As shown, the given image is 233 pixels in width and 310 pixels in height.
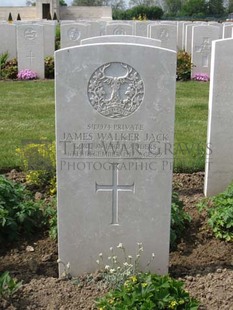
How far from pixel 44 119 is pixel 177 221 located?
4.80m

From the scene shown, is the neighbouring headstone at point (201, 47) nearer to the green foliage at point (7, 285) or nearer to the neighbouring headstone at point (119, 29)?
the neighbouring headstone at point (119, 29)

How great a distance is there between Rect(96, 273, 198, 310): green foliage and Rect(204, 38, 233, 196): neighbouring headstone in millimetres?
2247

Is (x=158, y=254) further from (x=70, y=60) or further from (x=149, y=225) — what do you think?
(x=70, y=60)

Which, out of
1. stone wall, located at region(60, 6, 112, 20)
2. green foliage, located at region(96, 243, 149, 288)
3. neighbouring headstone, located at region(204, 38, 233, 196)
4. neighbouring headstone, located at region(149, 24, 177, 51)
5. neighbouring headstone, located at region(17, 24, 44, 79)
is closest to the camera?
green foliage, located at region(96, 243, 149, 288)

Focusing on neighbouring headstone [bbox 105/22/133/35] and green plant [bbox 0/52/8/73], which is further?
neighbouring headstone [bbox 105/22/133/35]

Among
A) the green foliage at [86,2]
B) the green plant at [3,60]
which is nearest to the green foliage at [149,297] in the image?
the green plant at [3,60]

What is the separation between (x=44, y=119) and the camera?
27.4 ft

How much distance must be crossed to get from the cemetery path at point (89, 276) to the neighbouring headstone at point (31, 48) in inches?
370

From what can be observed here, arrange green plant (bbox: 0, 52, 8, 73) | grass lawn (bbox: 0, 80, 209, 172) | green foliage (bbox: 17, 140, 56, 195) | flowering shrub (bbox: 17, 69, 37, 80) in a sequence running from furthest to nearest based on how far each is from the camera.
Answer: green plant (bbox: 0, 52, 8, 73) → flowering shrub (bbox: 17, 69, 37, 80) → grass lawn (bbox: 0, 80, 209, 172) → green foliage (bbox: 17, 140, 56, 195)

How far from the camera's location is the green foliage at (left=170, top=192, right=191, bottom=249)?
12.9 ft

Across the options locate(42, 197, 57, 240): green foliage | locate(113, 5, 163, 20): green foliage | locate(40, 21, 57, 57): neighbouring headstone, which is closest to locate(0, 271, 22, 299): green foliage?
locate(42, 197, 57, 240): green foliage

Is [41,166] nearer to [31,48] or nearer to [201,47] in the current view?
[31,48]

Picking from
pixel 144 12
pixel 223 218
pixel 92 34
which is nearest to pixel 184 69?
pixel 92 34

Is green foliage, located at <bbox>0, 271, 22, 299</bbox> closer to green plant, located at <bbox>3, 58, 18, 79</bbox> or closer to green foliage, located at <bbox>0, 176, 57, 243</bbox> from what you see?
green foliage, located at <bbox>0, 176, 57, 243</bbox>
